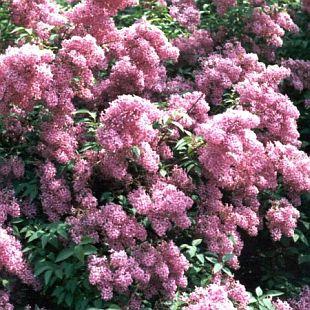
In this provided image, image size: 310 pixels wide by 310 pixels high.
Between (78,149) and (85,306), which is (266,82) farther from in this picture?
(85,306)

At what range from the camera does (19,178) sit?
179 inches

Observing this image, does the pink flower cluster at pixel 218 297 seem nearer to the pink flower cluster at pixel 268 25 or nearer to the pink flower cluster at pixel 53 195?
→ the pink flower cluster at pixel 53 195

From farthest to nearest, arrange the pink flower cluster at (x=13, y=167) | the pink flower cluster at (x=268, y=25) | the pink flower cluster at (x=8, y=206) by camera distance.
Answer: the pink flower cluster at (x=268, y=25) → the pink flower cluster at (x=13, y=167) → the pink flower cluster at (x=8, y=206)

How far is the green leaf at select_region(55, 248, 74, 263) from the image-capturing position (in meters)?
3.84

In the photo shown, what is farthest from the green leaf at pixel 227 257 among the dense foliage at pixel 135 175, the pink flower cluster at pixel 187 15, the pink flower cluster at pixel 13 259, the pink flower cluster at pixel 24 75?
the pink flower cluster at pixel 187 15

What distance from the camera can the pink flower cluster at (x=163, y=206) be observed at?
13.4 feet

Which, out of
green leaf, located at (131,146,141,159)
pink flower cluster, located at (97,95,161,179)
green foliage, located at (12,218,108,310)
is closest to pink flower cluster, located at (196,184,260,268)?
pink flower cluster, located at (97,95,161,179)

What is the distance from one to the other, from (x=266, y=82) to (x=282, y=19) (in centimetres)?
146

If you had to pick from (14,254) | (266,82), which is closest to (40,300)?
(14,254)

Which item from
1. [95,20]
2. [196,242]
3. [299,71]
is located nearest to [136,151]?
[196,242]

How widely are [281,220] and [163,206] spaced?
3.71ft

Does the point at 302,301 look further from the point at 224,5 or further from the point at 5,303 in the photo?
the point at 224,5

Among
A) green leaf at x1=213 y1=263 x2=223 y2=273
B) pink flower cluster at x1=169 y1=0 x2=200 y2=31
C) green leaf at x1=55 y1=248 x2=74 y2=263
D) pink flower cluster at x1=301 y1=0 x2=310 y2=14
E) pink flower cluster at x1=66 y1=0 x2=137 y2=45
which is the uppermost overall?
pink flower cluster at x1=66 y1=0 x2=137 y2=45

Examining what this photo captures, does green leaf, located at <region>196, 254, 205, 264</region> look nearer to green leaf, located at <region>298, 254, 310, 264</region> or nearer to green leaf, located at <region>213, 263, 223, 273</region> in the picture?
green leaf, located at <region>213, 263, 223, 273</region>
